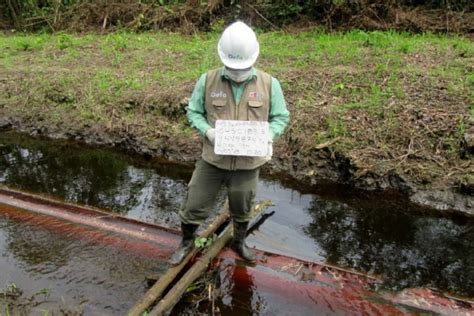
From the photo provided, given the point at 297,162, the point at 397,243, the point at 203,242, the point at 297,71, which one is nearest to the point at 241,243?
the point at 203,242

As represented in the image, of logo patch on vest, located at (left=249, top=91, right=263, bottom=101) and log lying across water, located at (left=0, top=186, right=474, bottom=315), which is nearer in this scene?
logo patch on vest, located at (left=249, top=91, right=263, bottom=101)

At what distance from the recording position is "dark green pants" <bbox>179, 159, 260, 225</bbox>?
3.23 meters

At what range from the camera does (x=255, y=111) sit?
2992mm

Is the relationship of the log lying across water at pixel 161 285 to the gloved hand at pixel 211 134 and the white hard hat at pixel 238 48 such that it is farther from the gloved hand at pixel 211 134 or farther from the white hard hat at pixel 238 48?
the white hard hat at pixel 238 48

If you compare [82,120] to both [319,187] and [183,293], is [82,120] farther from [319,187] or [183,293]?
[183,293]

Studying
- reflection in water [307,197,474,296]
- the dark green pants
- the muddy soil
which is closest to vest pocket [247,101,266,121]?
the dark green pants

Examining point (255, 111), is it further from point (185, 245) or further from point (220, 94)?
point (185, 245)

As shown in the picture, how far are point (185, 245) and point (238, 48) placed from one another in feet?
5.28

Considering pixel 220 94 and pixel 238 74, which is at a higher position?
pixel 238 74

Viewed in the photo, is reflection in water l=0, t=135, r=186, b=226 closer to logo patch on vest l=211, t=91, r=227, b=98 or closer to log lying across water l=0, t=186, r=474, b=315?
log lying across water l=0, t=186, r=474, b=315

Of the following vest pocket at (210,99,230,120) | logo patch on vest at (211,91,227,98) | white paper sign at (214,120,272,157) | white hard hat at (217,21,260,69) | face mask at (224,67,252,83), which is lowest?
white paper sign at (214,120,272,157)

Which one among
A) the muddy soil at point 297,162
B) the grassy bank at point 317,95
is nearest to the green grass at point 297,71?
the grassy bank at point 317,95

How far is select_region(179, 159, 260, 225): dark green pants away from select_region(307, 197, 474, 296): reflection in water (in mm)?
1232

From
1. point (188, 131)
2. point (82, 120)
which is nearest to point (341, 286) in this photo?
point (188, 131)
